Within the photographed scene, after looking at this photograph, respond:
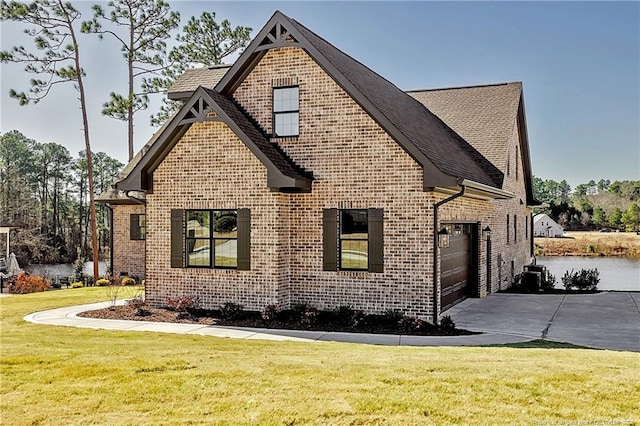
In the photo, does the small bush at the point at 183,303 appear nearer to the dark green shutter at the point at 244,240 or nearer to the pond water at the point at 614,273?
the dark green shutter at the point at 244,240

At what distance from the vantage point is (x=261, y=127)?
14547 millimetres

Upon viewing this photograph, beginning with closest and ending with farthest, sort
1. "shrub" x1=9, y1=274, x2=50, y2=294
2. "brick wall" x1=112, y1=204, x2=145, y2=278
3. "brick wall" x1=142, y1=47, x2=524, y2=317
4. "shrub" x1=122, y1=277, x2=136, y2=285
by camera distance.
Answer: "brick wall" x1=142, y1=47, x2=524, y2=317
"shrub" x1=9, y1=274, x2=50, y2=294
"shrub" x1=122, y1=277, x2=136, y2=285
"brick wall" x1=112, y1=204, x2=145, y2=278

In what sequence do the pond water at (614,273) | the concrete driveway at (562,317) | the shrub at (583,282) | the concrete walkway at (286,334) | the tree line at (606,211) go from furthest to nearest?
the tree line at (606,211)
the pond water at (614,273)
the shrub at (583,282)
the concrete driveway at (562,317)
the concrete walkway at (286,334)

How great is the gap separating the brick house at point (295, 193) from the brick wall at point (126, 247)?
1135cm

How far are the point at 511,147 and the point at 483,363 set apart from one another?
570 inches

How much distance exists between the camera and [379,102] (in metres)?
14.7

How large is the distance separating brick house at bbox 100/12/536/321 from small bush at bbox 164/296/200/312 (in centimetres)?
19

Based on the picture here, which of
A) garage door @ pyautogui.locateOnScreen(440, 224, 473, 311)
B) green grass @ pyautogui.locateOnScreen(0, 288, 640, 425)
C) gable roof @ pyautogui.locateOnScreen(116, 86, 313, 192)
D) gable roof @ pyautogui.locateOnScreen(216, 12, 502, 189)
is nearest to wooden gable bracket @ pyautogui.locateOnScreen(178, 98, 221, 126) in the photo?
gable roof @ pyautogui.locateOnScreen(116, 86, 313, 192)

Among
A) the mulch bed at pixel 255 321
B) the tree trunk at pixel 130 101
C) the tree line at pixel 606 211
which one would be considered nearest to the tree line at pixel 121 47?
the tree trunk at pixel 130 101

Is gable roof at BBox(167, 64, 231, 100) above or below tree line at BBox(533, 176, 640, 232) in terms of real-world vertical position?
above

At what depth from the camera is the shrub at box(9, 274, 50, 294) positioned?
898 inches

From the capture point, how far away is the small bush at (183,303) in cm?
1397

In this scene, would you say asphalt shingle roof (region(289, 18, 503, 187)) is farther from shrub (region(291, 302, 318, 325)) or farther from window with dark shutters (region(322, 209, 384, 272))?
shrub (region(291, 302, 318, 325))

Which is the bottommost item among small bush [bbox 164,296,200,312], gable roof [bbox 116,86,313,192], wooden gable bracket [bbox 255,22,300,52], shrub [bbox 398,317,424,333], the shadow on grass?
the shadow on grass
